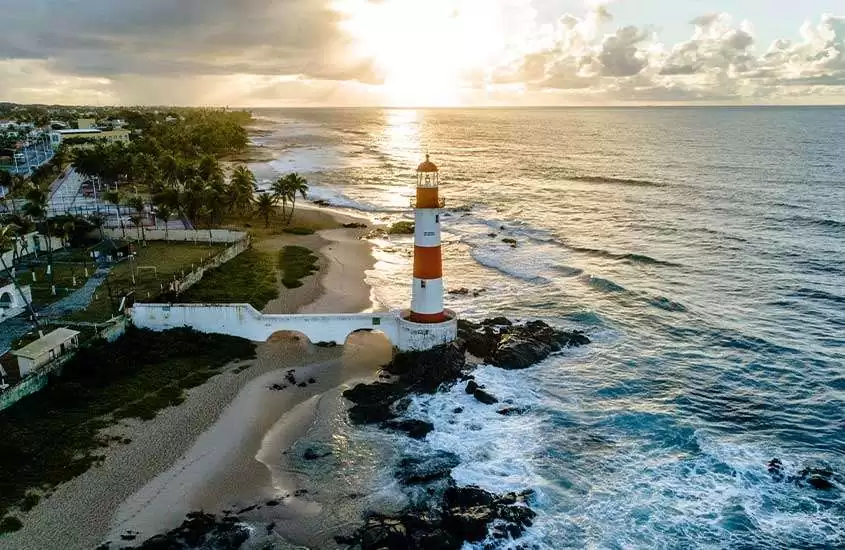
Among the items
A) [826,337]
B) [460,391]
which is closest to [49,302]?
[460,391]

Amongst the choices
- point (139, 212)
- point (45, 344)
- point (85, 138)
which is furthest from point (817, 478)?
point (85, 138)

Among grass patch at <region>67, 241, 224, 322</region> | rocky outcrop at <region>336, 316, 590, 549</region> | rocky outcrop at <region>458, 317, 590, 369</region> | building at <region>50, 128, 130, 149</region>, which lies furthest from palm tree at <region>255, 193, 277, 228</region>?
building at <region>50, 128, 130, 149</region>

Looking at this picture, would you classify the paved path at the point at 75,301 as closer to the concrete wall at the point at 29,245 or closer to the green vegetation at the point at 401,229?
the concrete wall at the point at 29,245

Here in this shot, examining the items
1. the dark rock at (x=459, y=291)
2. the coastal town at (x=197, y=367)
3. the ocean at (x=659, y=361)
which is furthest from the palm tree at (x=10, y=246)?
the dark rock at (x=459, y=291)

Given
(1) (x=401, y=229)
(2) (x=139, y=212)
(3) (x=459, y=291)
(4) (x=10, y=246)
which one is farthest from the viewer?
(1) (x=401, y=229)

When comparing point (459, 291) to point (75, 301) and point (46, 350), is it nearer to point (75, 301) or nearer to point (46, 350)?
point (75, 301)

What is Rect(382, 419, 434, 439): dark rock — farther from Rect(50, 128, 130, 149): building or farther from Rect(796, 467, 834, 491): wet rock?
Rect(50, 128, 130, 149): building
